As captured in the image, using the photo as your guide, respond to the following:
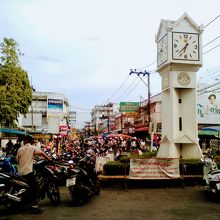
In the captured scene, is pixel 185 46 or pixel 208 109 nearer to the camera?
pixel 185 46

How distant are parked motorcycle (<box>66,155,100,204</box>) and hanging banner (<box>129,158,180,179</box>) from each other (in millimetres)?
2342

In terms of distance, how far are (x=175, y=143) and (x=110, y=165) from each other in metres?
3.28

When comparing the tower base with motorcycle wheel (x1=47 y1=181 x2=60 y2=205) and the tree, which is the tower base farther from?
the tree

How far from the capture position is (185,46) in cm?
1386

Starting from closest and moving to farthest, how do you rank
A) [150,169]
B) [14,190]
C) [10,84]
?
1. [14,190]
2. [150,169]
3. [10,84]

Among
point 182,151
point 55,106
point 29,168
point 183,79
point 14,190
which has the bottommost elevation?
point 14,190

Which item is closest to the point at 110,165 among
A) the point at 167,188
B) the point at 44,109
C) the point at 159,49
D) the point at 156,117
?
the point at 167,188

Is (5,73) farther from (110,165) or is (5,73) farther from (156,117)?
(156,117)

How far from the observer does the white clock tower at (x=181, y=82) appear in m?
13.7

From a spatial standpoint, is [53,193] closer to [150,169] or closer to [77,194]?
[77,194]

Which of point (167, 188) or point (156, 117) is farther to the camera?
point (156, 117)

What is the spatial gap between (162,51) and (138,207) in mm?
7863

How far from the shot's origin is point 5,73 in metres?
25.7

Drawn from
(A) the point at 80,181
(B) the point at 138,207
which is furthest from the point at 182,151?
(A) the point at 80,181
